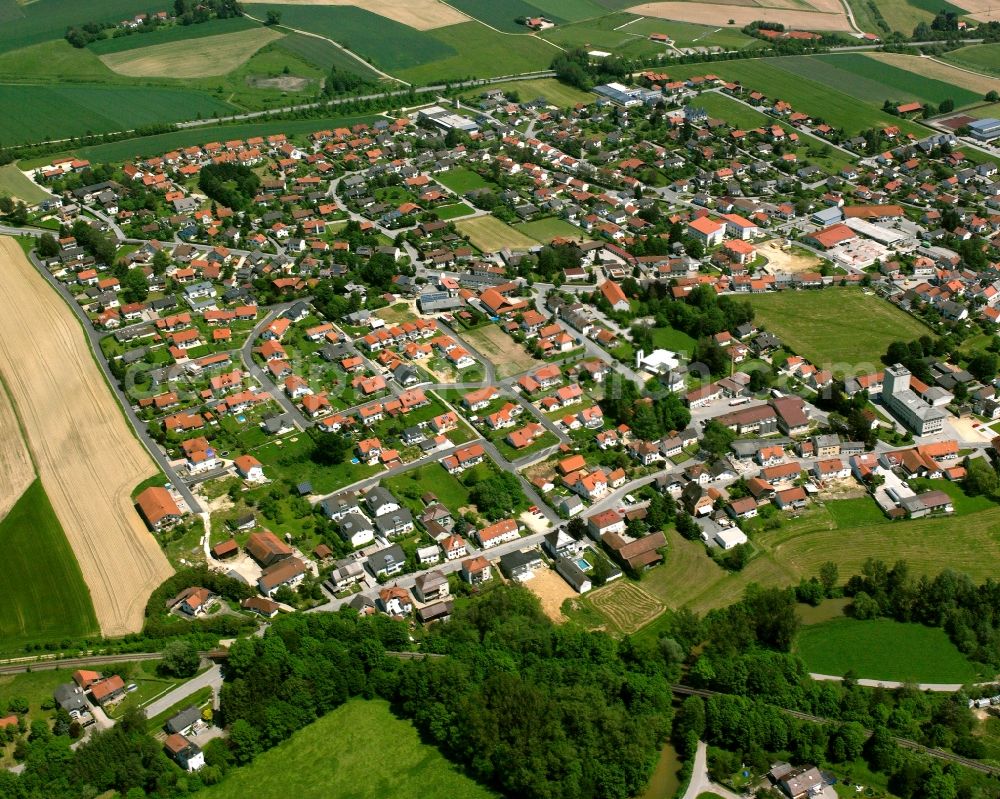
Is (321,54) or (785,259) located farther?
(321,54)

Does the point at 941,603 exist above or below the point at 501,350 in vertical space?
below

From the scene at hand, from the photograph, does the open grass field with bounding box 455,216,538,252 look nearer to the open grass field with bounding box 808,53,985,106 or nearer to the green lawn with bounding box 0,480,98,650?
the green lawn with bounding box 0,480,98,650

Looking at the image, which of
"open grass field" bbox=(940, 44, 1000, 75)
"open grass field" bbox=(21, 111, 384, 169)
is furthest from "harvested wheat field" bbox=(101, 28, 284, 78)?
"open grass field" bbox=(940, 44, 1000, 75)

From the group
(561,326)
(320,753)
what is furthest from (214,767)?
(561,326)

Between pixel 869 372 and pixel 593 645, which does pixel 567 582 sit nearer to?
pixel 593 645

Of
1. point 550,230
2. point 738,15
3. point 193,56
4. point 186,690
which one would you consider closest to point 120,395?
point 186,690

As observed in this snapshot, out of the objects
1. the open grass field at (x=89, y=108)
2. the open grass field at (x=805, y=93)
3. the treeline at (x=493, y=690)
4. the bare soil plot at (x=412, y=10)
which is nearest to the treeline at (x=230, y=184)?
the open grass field at (x=89, y=108)

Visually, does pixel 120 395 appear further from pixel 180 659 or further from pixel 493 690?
pixel 493 690
